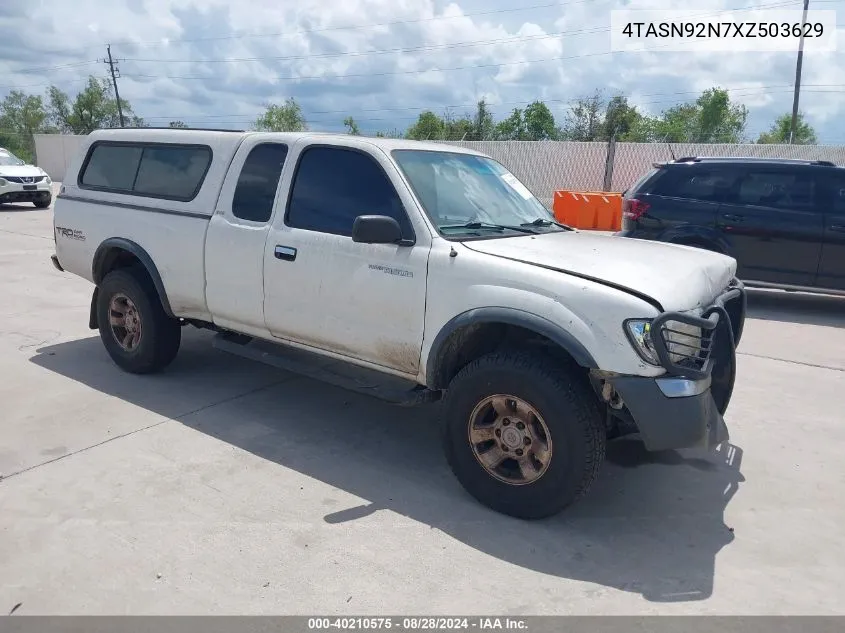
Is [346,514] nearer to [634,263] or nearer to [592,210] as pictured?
[634,263]

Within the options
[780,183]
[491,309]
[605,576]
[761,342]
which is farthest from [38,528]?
[780,183]

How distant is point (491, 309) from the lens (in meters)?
3.62

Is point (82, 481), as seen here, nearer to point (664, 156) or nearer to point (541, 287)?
point (541, 287)

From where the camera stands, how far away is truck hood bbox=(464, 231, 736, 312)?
3.46 meters

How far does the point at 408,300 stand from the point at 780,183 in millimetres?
6904

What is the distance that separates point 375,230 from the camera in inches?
152

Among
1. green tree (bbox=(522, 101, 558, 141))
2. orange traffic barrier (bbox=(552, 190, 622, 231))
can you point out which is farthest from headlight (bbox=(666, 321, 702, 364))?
green tree (bbox=(522, 101, 558, 141))

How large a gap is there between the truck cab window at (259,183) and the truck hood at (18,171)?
57.7 ft

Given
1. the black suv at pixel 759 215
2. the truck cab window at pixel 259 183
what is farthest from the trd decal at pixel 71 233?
the black suv at pixel 759 215

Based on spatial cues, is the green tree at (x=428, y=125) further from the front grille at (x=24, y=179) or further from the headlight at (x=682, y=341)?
the headlight at (x=682, y=341)

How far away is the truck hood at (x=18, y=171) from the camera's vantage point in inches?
755

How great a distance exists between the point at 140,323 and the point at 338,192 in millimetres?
2191

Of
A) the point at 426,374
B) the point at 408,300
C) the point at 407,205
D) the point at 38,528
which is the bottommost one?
the point at 38,528
